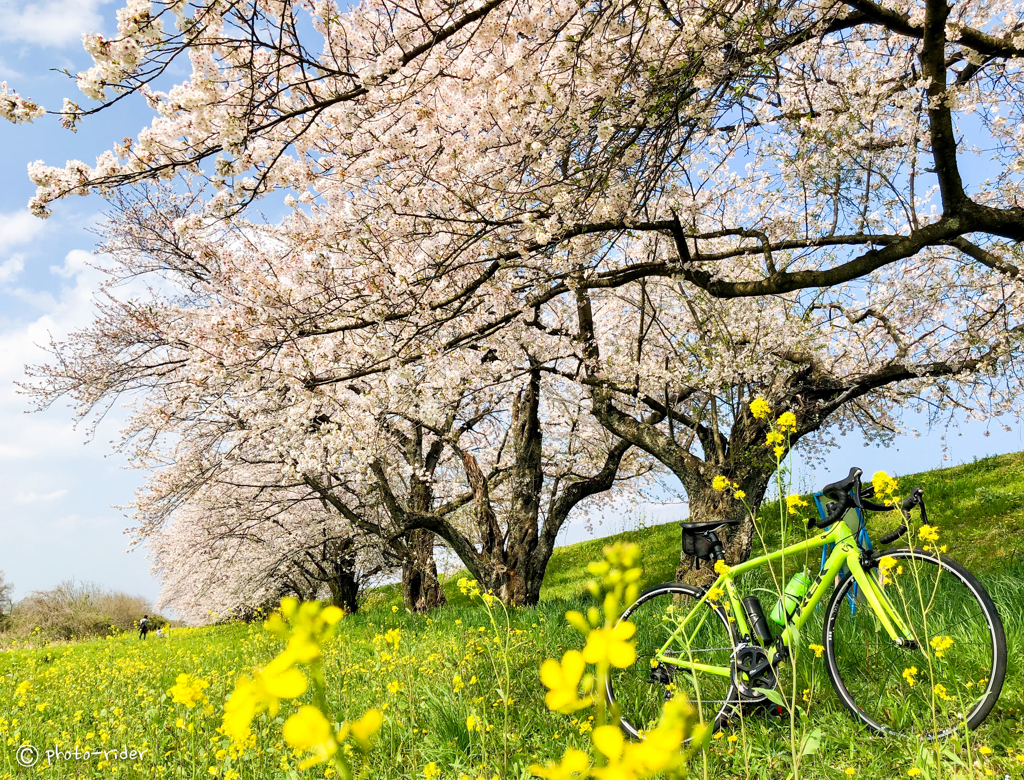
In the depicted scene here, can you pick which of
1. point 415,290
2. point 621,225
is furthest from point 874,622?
point 415,290

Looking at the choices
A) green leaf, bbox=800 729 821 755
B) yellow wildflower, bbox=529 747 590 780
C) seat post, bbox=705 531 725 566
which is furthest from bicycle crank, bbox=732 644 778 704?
yellow wildflower, bbox=529 747 590 780

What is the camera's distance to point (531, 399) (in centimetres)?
958

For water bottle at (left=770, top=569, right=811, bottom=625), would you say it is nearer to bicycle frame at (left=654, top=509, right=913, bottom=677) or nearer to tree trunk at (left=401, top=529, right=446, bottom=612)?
bicycle frame at (left=654, top=509, right=913, bottom=677)

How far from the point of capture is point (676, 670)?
3887mm

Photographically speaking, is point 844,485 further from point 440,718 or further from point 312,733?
point 312,733

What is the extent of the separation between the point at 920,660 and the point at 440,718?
3004mm

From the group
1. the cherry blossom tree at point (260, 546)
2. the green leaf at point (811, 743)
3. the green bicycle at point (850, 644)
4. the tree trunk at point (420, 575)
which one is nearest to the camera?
the green leaf at point (811, 743)

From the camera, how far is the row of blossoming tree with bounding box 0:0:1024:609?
457cm

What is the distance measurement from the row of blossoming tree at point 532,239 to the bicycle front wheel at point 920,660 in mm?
1407

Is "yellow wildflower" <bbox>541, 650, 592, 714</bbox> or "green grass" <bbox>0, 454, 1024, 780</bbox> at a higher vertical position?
"yellow wildflower" <bbox>541, 650, 592, 714</bbox>

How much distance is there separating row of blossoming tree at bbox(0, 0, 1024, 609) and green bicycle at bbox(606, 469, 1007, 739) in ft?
4.05

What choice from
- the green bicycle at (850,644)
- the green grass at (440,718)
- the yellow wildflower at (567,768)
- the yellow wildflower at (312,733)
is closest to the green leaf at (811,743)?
the green grass at (440,718)

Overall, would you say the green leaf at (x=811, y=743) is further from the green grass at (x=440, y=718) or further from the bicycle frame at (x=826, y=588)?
the bicycle frame at (x=826, y=588)

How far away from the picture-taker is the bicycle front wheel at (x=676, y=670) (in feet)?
12.3
